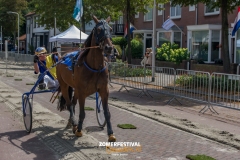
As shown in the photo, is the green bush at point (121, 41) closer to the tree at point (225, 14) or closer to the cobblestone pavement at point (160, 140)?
the tree at point (225, 14)

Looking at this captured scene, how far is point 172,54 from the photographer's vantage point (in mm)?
30922

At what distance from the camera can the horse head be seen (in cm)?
716

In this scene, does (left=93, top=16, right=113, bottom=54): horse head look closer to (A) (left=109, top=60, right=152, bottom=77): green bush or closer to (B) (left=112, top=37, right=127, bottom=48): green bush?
(A) (left=109, top=60, right=152, bottom=77): green bush

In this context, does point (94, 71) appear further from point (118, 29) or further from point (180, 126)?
point (118, 29)

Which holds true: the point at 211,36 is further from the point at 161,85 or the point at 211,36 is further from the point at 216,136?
the point at 216,136

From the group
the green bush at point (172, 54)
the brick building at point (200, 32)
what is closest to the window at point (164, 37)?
the brick building at point (200, 32)

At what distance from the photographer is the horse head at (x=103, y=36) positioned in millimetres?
7160

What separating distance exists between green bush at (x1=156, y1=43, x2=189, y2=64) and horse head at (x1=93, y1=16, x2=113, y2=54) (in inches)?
916

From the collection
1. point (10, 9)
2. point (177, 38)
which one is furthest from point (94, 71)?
point (10, 9)

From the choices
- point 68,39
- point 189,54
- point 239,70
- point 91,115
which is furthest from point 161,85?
point 189,54

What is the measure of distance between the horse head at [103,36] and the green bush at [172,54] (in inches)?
916

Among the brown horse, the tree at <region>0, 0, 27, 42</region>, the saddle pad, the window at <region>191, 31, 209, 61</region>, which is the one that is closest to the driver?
the saddle pad

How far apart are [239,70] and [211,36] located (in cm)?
590

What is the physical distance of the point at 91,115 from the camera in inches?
455
